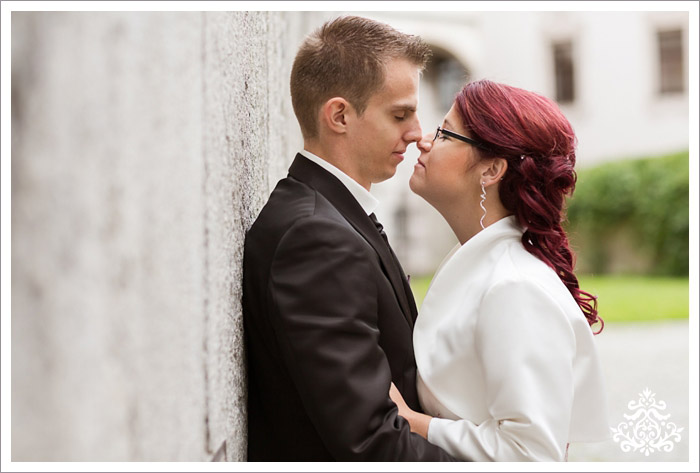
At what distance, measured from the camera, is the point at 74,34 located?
1347 mm

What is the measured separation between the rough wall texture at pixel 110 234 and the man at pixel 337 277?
1.18 ft

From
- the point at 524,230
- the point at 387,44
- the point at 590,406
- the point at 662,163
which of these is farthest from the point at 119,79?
the point at 662,163

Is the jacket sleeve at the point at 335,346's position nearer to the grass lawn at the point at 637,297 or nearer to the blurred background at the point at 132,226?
the blurred background at the point at 132,226

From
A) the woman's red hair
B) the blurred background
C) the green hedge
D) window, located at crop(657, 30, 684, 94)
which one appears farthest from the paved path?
window, located at crop(657, 30, 684, 94)

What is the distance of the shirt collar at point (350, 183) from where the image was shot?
2.46 meters

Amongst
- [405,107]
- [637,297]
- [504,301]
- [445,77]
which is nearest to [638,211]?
[637,297]

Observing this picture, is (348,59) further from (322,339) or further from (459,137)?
(322,339)

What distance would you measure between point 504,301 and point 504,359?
16 cm

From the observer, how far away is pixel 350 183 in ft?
8.09

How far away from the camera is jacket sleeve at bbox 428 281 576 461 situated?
6.77ft

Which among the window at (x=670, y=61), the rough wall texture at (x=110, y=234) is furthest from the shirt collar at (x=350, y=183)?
the window at (x=670, y=61)

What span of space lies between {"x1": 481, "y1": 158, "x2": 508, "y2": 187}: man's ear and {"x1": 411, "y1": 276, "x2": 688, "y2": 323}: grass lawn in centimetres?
1002

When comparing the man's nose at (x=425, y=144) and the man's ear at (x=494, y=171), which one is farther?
the man's nose at (x=425, y=144)

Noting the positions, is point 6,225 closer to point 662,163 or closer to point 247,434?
point 247,434
